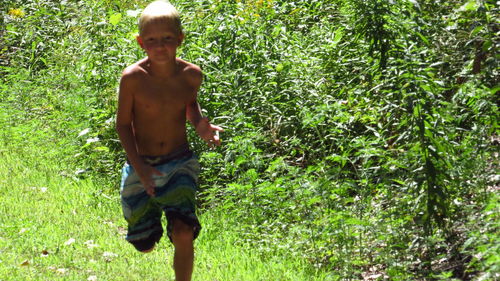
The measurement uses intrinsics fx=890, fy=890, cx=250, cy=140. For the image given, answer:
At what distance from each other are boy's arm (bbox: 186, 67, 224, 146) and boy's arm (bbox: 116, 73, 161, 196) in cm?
38

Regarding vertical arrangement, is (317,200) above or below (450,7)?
below

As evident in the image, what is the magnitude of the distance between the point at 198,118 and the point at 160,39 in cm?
57

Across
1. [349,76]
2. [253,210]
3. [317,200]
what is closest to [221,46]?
[349,76]

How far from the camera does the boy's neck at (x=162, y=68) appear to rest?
5.49 metres

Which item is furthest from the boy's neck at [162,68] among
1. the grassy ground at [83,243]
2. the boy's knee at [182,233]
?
the grassy ground at [83,243]

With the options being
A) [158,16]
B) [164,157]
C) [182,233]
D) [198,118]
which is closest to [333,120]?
[198,118]

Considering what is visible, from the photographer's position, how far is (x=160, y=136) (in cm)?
558

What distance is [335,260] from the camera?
6.23 m

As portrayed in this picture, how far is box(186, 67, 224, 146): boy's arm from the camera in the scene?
5.46 metres

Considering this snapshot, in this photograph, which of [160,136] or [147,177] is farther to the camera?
[160,136]

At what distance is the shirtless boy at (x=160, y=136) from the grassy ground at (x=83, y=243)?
2.94 feet

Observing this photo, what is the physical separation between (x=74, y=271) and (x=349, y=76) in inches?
128

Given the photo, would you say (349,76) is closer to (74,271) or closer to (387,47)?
(387,47)

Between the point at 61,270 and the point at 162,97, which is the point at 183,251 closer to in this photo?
the point at 162,97
